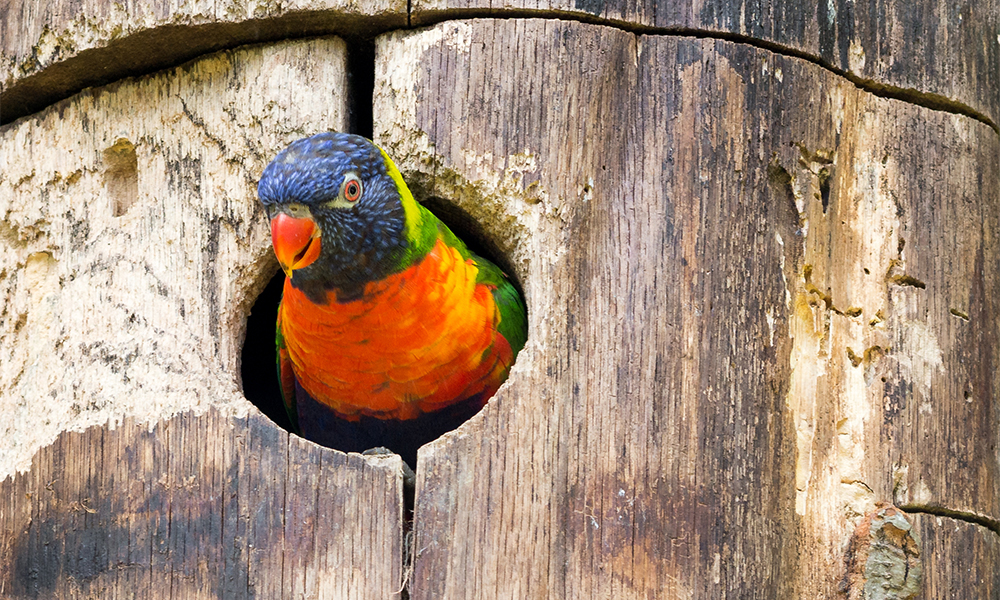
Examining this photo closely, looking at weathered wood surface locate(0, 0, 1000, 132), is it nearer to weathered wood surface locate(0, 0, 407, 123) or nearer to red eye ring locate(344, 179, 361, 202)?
weathered wood surface locate(0, 0, 407, 123)

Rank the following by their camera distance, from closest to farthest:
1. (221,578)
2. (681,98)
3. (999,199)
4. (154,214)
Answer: (221,578) < (681,98) < (154,214) < (999,199)

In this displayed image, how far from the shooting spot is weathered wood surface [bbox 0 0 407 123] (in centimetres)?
286

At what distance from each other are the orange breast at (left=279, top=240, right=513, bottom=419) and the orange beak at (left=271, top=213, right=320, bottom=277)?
279mm

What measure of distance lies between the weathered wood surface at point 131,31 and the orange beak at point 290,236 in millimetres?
681

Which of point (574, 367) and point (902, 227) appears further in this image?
point (902, 227)

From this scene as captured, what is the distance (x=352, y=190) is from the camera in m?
2.74

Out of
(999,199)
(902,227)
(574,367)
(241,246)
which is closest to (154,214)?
(241,246)

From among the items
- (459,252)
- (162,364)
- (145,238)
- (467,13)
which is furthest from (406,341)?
(467,13)

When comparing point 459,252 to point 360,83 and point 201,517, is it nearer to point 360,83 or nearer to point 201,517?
point 360,83

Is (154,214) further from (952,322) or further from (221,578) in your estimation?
(952,322)

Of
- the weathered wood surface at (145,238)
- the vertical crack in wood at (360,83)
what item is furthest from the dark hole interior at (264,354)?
the weathered wood surface at (145,238)

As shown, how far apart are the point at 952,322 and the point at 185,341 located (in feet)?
→ 7.92

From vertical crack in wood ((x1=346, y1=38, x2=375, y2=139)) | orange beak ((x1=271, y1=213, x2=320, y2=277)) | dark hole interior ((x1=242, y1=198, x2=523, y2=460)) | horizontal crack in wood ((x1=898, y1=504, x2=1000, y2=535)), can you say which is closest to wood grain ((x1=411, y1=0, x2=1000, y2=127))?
vertical crack in wood ((x1=346, y1=38, x2=375, y2=139))

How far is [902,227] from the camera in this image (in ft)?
9.52
